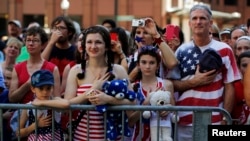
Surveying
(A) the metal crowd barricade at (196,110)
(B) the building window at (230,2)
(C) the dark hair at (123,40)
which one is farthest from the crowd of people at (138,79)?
(B) the building window at (230,2)

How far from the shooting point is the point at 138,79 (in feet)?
18.6

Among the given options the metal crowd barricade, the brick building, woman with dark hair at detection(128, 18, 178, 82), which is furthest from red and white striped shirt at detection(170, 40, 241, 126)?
the brick building

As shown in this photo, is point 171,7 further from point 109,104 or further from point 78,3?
point 109,104

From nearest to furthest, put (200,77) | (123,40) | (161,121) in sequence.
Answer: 1. (161,121)
2. (200,77)
3. (123,40)

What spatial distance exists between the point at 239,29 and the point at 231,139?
4.18 m

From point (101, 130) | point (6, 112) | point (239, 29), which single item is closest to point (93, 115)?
point (101, 130)

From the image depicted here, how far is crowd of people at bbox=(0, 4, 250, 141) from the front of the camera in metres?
5.14

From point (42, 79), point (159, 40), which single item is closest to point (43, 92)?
point (42, 79)

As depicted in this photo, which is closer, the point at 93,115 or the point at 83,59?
the point at 93,115

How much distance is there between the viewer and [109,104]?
4898mm

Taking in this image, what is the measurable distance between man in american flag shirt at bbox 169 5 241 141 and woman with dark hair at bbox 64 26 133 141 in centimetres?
70

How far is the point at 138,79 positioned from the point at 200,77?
25.2 inches

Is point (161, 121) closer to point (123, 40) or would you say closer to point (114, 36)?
point (114, 36)

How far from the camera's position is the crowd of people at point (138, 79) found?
5137mm
